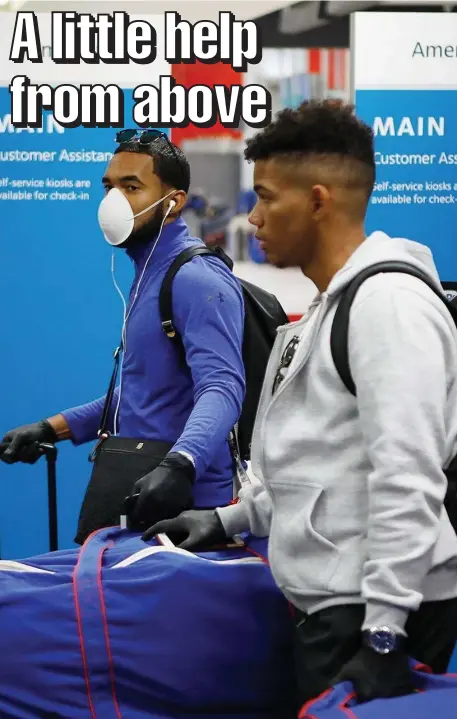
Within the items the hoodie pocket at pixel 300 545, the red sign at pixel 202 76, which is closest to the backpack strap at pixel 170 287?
the hoodie pocket at pixel 300 545

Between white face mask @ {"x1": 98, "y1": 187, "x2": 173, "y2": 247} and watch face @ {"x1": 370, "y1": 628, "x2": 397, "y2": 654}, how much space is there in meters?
1.58

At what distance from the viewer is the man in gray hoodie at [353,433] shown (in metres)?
1.44

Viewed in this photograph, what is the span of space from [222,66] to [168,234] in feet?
8.08

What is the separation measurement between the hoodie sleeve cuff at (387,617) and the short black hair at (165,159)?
166 centimetres

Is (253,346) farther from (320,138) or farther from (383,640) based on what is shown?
(383,640)

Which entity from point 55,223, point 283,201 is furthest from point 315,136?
point 55,223

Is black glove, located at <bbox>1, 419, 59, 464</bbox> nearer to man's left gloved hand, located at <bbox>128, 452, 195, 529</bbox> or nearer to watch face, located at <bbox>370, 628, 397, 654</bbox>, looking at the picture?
man's left gloved hand, located at <bbox>128, 452, 195, 529</bbox>

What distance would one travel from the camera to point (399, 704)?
141 centimetres

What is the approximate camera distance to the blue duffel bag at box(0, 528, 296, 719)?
173 centimetres

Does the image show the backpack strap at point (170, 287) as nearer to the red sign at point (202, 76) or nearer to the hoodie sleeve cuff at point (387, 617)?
the hoodie sleeve cuff at point (387, 617)

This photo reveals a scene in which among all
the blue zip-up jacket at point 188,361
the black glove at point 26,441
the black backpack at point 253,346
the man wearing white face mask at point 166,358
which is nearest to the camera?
the man wearing white face mask at point 166,358

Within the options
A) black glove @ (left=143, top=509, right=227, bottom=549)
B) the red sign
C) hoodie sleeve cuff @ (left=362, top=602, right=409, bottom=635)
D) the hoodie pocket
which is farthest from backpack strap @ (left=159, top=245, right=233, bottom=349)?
the red sign

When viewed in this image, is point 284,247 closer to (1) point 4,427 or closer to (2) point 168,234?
(2) point 168,234

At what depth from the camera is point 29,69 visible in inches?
186
